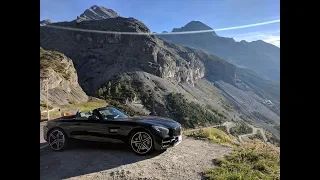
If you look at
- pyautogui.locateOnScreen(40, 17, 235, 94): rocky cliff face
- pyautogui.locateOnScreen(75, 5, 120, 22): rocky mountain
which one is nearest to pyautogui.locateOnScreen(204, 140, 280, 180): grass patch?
pyautogui.locateOnScreen(40, 17, 235, 94): rocky cliff face

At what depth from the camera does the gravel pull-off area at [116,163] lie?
3111 millimetres

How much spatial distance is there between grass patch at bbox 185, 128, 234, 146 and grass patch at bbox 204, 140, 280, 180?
0.41 m

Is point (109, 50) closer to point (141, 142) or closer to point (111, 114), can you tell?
point (111, 114)

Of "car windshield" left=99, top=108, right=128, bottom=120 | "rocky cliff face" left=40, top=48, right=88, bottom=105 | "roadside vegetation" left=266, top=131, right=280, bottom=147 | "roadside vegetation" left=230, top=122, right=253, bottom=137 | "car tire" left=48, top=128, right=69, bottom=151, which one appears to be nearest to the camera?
"roadside vegetation" left=266, top=131, right=280, bottom=147

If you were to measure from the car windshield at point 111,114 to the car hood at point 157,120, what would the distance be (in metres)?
0.20

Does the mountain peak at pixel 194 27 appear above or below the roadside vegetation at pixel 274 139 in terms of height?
above

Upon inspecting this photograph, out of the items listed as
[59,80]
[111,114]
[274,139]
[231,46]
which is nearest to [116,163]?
[111,114]

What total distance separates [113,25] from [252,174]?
330cm

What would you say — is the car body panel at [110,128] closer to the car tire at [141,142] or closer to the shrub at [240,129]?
the car tire at [141,142]

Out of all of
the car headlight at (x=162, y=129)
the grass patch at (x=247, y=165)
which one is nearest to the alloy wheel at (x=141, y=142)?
the car headlight at (x=162, y=129)

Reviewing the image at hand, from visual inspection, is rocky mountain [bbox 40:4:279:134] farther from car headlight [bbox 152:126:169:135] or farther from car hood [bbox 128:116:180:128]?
car headlight [bbox 152:126:169:135]

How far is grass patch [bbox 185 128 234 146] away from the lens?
14.3 ft
